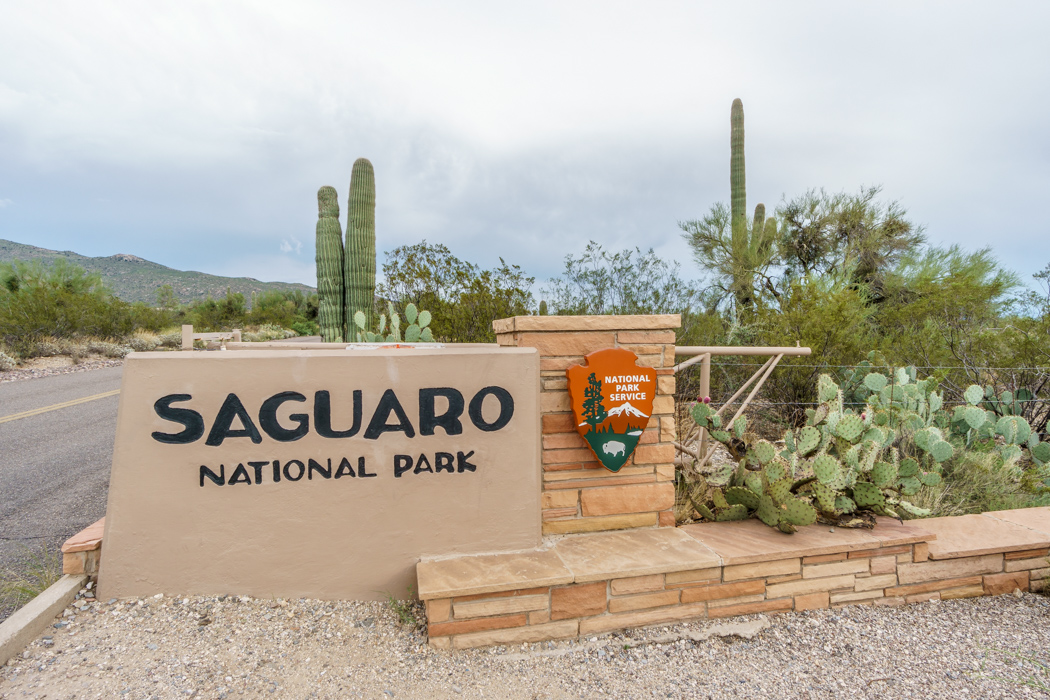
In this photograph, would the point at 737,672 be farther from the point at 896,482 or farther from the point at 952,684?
the point at 896,482

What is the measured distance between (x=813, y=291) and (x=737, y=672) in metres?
6.77

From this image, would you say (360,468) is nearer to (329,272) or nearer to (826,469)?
(826,469)

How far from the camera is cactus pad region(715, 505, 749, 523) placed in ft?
11.8

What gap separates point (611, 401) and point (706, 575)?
1.10 meters

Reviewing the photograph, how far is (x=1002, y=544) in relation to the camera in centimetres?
347

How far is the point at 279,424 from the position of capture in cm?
294

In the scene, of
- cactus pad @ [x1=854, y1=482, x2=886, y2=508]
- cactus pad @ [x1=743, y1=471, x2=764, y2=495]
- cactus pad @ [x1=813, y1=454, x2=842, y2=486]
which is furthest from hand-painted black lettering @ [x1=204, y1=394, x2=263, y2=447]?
cactus pad @ [x1=854, y1=482, x2=886, y2=508]

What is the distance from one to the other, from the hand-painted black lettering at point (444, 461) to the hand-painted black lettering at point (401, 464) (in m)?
0.15

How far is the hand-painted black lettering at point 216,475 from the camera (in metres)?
2.90

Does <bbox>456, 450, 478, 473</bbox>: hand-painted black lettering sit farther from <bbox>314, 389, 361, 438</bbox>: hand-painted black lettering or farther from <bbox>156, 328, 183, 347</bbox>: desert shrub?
<bbox>156, 328, 183, 347</bbox>: desert shrub

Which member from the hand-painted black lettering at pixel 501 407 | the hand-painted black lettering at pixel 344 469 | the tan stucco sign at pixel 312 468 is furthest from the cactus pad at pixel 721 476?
the hand-painted black lettering at pixel 344 469

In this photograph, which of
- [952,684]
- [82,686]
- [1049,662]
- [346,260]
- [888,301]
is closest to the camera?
[82,686]

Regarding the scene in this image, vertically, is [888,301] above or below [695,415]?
above

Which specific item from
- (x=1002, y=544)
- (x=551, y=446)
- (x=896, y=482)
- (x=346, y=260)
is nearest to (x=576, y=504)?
(x=551, y=446)
